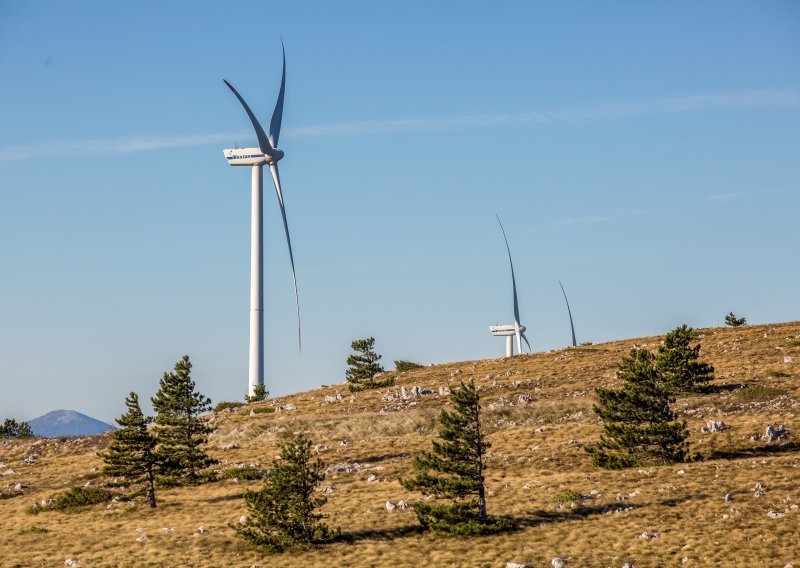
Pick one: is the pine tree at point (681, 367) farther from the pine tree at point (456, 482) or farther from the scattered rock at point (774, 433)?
the pine tree at point (456, 482)

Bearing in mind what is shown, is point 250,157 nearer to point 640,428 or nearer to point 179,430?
point 179,430

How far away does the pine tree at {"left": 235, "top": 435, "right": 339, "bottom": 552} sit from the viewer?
48625mm

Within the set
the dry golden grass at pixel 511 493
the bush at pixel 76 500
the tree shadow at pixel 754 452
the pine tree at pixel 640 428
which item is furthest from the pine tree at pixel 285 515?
the tree shadow at pixel 754 452

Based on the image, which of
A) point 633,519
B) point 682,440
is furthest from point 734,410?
point 633,519

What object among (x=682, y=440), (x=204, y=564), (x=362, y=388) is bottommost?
(x=204, y=564)

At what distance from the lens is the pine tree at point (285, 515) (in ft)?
160

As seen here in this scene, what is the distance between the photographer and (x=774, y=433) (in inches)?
2416

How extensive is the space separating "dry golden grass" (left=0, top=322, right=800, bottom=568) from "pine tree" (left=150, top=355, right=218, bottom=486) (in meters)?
1.57

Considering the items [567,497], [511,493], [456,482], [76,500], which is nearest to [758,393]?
[511,493]

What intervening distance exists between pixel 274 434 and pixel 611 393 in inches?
1156

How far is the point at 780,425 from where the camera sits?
62.8m

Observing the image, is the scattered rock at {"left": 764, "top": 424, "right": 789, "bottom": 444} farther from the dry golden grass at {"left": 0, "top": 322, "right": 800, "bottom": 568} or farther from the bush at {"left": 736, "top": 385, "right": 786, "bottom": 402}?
the bush at {"left": 736, "top": 385, "right": 786, "bottom": 402}

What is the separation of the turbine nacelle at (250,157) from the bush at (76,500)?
51.9m

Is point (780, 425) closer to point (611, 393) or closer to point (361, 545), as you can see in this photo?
point (611, 393)
